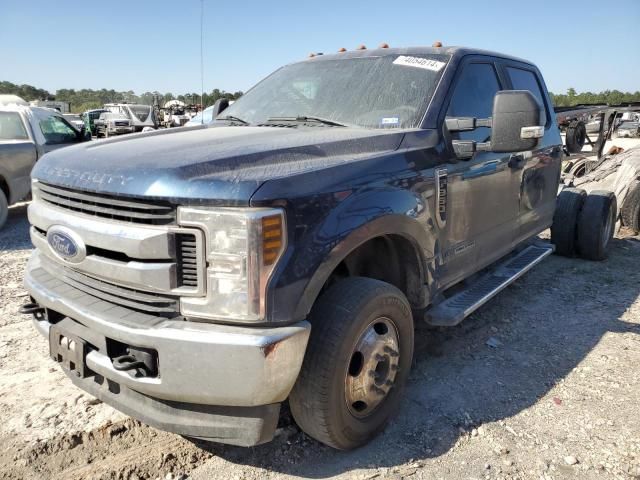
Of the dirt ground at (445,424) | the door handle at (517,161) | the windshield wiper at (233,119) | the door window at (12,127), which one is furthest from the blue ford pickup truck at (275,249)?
the door window at (12,127)

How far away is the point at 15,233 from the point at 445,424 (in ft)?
22.7

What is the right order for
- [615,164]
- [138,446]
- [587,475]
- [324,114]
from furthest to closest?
[615,164], [324,114], [138,446], [587,475]

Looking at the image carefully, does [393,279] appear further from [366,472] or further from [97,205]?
[97,205]

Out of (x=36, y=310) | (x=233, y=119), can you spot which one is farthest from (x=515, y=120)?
(x=36, y=310)

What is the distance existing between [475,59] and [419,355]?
2112 millimetres

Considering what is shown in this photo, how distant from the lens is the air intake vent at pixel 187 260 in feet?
6.57

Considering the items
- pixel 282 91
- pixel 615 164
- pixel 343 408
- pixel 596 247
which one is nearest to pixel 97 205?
pixel 343 408

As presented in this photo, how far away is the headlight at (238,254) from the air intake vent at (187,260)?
0.20 ft

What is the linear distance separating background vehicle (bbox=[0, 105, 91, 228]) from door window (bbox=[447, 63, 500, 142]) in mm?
6718

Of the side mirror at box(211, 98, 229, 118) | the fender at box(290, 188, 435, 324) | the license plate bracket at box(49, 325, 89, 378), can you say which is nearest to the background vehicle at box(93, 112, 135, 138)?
the side mirror at box(211, 98, 229, 118)

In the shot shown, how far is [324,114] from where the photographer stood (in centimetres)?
328

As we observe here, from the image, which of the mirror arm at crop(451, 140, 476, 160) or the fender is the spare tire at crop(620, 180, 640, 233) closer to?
the mirror arm at crop(451, 140, 476, 160)

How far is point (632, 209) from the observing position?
23.6 ft

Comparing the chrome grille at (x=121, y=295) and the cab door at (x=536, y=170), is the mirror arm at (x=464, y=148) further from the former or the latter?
the chrome grille at (x=121, y=295)
